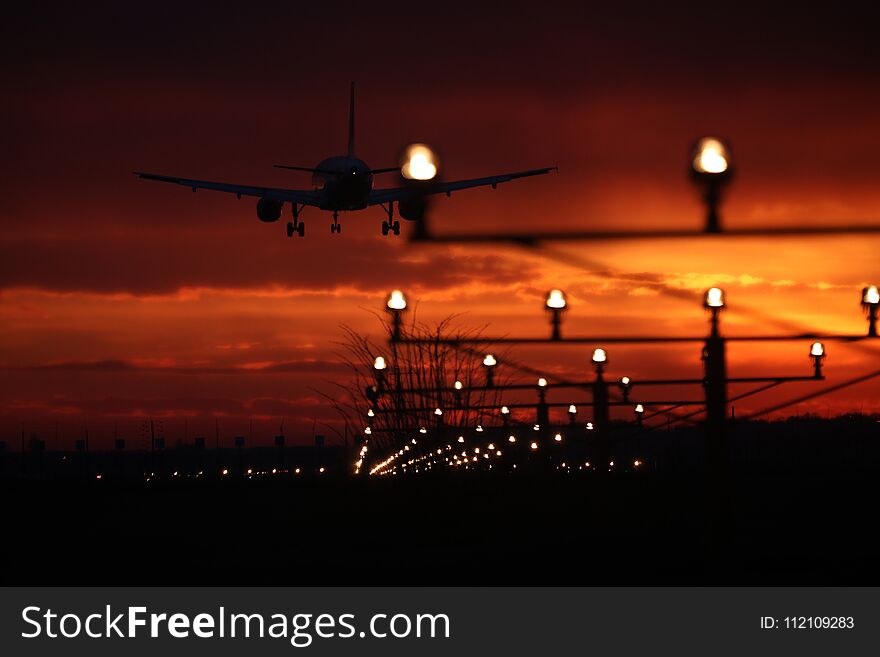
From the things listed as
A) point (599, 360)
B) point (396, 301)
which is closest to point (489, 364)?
point (599, 360)

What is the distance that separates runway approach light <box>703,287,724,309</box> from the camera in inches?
1113

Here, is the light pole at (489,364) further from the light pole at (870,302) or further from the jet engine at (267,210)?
the jet engine at (267,210)

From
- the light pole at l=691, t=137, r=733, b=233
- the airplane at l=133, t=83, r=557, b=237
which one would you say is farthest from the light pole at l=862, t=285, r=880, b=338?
the airplane at l=133, t=83, r=557, b=237

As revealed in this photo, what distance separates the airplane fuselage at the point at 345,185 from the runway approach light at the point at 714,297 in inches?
1911

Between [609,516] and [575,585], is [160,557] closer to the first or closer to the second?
[575,585]

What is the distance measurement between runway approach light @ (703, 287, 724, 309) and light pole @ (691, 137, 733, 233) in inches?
339

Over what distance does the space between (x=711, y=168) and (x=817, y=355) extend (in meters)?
19.6

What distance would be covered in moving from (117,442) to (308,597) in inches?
6721

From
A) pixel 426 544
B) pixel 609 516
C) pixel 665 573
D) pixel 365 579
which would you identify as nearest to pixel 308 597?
pixel 365 579

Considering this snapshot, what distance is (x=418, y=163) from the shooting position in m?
17.8

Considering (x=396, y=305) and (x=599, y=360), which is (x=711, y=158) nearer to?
(x=396, y=305)

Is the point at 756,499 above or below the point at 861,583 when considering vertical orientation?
above

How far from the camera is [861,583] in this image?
21938 mm

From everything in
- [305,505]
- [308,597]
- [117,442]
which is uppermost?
[117,442]
